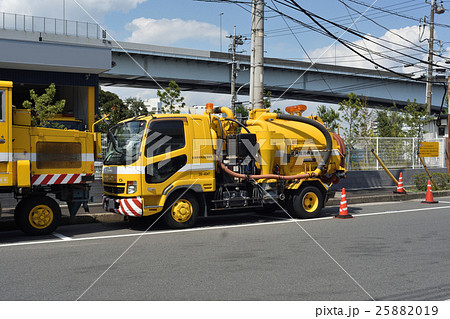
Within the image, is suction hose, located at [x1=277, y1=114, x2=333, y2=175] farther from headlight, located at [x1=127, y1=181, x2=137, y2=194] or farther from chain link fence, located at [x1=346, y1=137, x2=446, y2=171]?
chain link fence, located at [x1=346, y1=137, x2=446, y2=171]

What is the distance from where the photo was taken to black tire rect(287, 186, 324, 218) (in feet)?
40.1

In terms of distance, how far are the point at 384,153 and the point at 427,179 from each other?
2.66m

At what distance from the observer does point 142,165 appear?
998cm

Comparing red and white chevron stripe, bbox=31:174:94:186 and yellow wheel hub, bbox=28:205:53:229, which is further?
yellow wheel hub, bbox=28:205:53:229

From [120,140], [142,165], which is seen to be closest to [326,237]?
[142,165]

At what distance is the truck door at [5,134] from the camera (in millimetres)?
8906

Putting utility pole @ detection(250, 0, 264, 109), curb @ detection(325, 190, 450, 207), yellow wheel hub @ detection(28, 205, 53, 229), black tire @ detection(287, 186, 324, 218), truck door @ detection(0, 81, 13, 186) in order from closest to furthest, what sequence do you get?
truck door @ detection(0, 81, 13, 186) < yellow wheel hub @ detection(28, 205, 53, 229) < black tire @ detection(287, 186, 324, 218) < utility pole @ detection(250, 0, 264, 109) < curb @ detection(325, 190, 450, 207)

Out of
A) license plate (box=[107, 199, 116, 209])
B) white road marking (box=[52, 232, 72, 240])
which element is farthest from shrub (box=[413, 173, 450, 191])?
white road marking (box=[52, 232, 72, 240])

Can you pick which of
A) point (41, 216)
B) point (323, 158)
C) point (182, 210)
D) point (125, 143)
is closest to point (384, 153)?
point (323, 158)

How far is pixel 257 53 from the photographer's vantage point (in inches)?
589

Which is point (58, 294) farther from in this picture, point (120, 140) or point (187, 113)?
point (187, 113)

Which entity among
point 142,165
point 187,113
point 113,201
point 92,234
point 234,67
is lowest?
point 92,234
